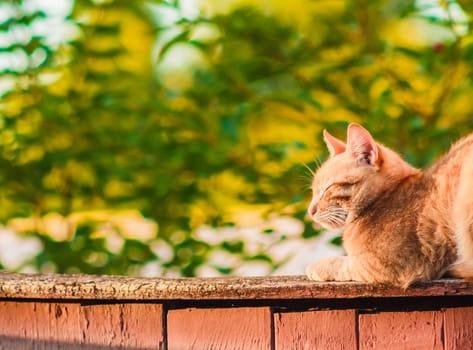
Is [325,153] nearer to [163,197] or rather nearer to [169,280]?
[163,197]

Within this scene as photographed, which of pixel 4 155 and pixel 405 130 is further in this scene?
pixel 4 155

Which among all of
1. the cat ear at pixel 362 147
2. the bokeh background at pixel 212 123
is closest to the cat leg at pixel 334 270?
the cat ear at pixel 362 147

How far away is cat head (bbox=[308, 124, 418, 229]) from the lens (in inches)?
81.4

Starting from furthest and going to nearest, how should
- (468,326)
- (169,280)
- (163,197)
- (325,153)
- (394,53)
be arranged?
1. (163,197)
2. (394,53)
3. (325,153)
4. (169,280)
5. (468,326)

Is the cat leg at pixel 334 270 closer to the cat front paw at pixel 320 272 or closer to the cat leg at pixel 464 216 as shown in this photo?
the cat front paw at pixel 320 272

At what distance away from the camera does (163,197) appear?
3.33m

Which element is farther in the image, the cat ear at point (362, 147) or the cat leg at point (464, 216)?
the cat ear at point (362, 147)

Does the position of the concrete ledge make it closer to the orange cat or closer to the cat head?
the orange cat

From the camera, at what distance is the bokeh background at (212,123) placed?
296 centimetres

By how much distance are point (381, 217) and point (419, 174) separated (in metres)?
0.17

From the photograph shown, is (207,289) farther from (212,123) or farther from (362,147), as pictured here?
(212,123)

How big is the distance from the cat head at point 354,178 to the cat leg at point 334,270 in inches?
5.8

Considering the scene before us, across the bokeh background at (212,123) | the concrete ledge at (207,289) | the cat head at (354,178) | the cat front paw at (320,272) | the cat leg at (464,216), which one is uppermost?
the bokeh background at (212,123)

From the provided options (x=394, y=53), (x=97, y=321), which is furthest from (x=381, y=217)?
(x=394, y=53)
